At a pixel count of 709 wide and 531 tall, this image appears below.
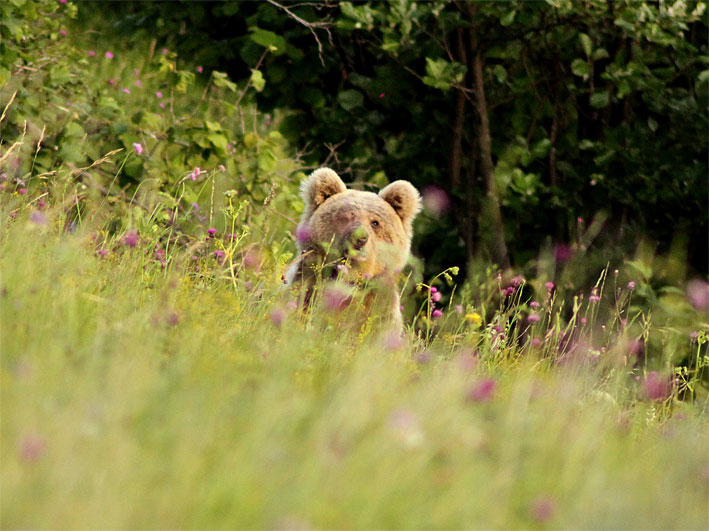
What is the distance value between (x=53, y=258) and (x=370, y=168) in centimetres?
427

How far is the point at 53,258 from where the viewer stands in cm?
344

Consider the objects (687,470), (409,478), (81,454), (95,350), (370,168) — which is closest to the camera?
(81,454)

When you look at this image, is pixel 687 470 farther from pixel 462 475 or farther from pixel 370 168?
pixel 370 168

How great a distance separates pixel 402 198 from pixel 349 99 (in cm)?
187

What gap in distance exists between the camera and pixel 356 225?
521 cm

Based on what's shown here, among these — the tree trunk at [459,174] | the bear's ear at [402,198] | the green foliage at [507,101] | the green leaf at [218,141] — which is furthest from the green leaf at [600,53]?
the green leaf at [218,141]

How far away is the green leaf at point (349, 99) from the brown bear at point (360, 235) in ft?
5.49

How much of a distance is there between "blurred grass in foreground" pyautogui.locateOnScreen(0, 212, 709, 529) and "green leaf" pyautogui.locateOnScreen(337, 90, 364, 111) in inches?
157

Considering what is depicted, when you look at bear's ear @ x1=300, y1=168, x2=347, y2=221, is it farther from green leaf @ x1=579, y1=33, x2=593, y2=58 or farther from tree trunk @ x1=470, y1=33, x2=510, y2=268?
green leaf @ x1=579, y1=33, x2=593, y2=58

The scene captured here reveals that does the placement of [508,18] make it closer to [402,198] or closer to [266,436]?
[402,198]

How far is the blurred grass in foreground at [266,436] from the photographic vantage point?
2.04m

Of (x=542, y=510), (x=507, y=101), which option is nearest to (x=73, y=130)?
(x=507, y=101)

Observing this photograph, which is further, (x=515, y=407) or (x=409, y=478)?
(x=515, y=407)

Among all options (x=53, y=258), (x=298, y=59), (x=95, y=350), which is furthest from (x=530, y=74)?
(x=95, y=350)
